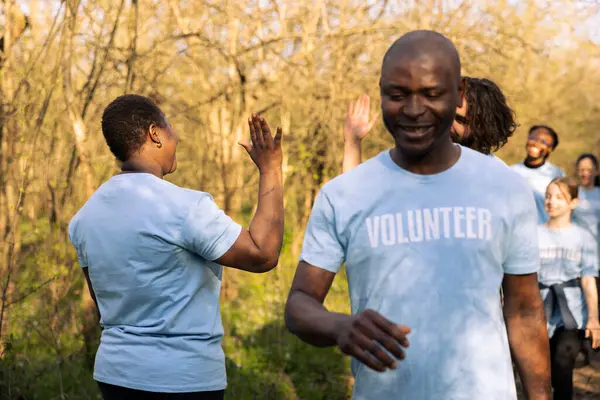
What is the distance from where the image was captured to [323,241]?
2172 millimetres

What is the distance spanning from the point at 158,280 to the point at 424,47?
4.32 feet

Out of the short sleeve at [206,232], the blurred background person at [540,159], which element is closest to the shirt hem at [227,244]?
the short sleeve at [206,232]

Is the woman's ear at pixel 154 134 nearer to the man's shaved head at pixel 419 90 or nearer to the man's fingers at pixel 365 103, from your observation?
the man's fingers at pixel 365 103

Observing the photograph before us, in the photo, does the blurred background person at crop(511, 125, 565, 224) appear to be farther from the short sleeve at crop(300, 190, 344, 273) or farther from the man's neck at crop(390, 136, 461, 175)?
the short sleeve at crop(300, 190, 344, 273)

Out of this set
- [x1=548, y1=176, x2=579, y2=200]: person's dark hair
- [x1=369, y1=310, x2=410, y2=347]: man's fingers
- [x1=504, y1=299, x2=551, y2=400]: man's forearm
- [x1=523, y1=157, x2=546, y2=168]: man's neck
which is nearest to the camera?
[x1=369, y1=310, x2=410, y2=347]: man's fingers

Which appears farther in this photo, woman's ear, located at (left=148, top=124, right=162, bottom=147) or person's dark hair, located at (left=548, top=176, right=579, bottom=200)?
person's dark hair, located at (left=548, top=176, right=579, bottom=200)

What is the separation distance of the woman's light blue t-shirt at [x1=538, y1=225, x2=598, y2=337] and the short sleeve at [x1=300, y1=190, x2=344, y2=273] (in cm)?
348

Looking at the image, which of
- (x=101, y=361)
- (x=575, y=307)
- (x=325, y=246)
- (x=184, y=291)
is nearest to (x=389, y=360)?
(x=325, y=246)

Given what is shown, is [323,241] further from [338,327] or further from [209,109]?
[209,109]

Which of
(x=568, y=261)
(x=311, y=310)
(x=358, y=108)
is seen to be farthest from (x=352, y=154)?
(x=568, y=261)

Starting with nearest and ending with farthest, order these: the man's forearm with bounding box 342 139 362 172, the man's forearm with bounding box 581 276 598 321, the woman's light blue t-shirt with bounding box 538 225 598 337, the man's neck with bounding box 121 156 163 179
Result: 1. the man's neck with bounding box 121 156 163 179
2. the man's forearm with bounding box 342 139 362 172
3. the man's forearm with bounding box 581 276 598 321
4. the woman's light blue t-shirt with bounding box 538 225 598 337

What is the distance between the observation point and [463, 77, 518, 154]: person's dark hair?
352 centimetres

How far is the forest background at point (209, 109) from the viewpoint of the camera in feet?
19.0

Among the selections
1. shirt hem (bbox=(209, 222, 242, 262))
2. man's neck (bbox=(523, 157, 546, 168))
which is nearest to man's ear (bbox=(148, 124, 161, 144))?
shirt hem (bbox=(209, 222, 242, 262))
